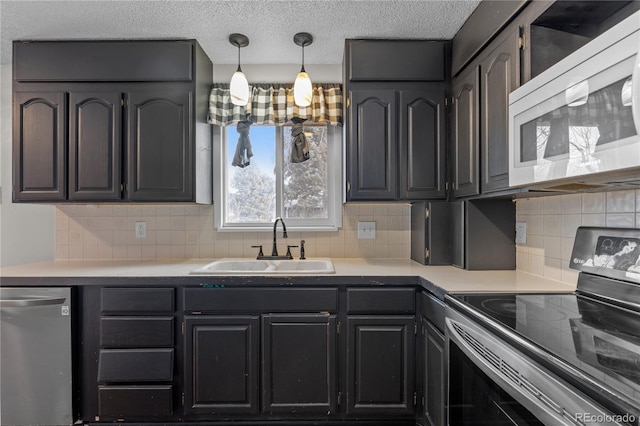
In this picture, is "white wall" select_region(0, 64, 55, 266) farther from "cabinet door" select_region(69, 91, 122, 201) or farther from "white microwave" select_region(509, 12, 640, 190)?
"white microwave" select_region(509, 12, 640, 190)

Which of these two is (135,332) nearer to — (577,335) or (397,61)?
(577,335)

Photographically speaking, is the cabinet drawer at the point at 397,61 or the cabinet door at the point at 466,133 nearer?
the cabinet door at the point at 466,133

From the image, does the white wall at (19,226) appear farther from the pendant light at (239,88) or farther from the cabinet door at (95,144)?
the pendant light at (239,88)

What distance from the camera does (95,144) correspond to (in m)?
2.08

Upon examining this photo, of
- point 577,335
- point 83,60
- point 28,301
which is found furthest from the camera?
point 83,60

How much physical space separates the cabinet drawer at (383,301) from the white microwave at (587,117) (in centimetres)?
83

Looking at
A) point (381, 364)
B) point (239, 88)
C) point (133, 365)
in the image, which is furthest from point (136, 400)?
point (239, 88)

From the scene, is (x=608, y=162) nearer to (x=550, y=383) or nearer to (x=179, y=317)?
(x=550, y=383)

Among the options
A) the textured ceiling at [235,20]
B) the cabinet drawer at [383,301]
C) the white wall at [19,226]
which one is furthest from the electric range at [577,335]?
the white wall at [19,226]

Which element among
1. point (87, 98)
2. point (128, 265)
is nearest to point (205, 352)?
point (128, 265)

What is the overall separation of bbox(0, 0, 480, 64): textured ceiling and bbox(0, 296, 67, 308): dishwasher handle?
5.01ft

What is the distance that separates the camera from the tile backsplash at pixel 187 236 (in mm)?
2434

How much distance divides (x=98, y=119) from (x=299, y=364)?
1.89 metres

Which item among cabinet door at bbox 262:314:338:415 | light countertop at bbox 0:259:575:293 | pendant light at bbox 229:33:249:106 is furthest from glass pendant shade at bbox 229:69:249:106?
cabinet door at bbox 262:314:338:415
